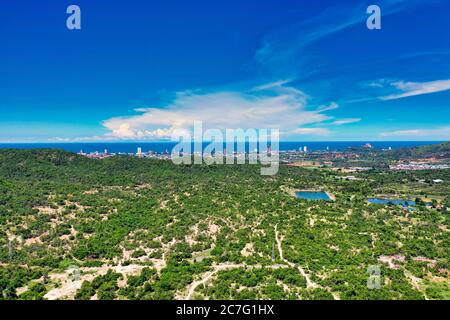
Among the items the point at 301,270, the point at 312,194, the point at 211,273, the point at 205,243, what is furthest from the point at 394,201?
the point at 211,273

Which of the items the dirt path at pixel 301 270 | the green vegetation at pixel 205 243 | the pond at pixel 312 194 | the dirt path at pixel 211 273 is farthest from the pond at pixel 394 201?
the dirt path at pixel 211 273

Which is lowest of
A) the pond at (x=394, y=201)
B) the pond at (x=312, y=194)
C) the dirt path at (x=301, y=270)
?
the dirt path at (x=301, y=270)

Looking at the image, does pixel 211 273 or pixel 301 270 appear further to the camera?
pixel 301 270

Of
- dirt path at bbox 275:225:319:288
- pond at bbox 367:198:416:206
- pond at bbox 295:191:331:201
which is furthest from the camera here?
pond at bbox 295:191:331:201

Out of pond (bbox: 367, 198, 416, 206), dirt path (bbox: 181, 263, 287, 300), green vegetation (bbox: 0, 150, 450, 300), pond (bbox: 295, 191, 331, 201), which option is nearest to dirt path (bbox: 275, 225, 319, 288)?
green vegetation (bbox: 0, 150, 450, 300)

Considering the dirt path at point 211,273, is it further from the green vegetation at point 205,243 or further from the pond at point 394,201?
the pond at point 394,201

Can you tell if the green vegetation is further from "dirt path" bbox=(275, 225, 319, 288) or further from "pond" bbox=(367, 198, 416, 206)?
"pond" bbox=(367, 198, 416, 206)

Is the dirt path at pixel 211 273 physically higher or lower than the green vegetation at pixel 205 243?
lower

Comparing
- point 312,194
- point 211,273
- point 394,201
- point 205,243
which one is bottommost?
point 211,273

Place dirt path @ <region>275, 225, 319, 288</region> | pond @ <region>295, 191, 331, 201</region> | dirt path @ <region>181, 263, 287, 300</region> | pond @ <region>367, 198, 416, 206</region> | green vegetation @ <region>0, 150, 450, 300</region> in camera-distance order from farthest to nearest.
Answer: pond @ <region>295, 191, 331, 201</region>
pond @ <region>367, 198, 416, 206</region>
dirt path @ <region>275, 225, 319, 288</region>
green vegetation @ <region>0, 150, 450, 300</region>
dirt path @ <region>181, 263, 287, 300</region>

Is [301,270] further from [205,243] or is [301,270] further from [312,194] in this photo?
[312,194]

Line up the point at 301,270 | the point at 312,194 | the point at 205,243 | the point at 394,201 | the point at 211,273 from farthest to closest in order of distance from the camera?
the point at 312,194
the point at 394,201
the point at 205,243
the point at 301,270
the point at 211,273
